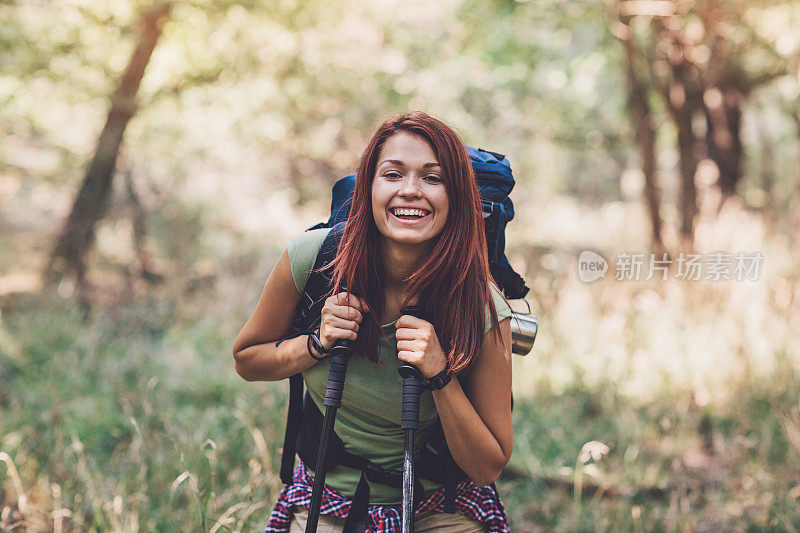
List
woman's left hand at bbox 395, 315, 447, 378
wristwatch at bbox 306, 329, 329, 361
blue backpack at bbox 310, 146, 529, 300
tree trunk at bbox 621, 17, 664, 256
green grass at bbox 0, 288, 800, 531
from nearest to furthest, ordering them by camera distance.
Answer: woman's left hand at bbox 395, 315, 447, 378 → wristwatch at bbox 306, 329, 329, 361 → blue backpack at bbox 310, 146, 529, 300 → green grass at bbox 0, 288, 800, 531 → tree trunk at bbox 621, 17, 664, 256

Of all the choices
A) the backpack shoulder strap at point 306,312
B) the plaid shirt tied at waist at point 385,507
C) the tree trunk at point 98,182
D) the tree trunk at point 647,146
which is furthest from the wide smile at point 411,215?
the tree trunk at point 647,146

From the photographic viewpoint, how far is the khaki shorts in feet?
6.77

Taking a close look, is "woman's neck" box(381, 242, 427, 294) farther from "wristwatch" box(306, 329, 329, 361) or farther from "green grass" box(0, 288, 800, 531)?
"green grass" box(0, 288, 800, 531)

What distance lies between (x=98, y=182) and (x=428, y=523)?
605 centimetres

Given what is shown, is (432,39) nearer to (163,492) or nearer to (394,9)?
(394,9)

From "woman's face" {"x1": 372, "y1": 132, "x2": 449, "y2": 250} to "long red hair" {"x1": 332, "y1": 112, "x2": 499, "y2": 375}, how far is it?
24mm

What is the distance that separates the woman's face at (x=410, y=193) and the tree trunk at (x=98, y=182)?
5.58 metres

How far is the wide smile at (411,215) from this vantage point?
6.06 ft

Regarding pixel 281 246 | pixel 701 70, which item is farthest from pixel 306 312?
pixel 701 70

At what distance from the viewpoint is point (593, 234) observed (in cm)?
1264

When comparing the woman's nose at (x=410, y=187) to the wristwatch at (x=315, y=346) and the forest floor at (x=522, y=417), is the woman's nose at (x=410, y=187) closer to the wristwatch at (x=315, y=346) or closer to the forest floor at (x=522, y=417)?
the wristwatch at (x=315, y=346)

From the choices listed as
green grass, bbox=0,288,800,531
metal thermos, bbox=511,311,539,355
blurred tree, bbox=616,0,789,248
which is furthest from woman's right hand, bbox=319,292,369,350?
blurred tree, bbox=616,0,789,248

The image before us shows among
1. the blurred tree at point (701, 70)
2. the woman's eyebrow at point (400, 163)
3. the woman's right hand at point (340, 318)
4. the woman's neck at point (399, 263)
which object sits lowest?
the woman's right hand at point (340, 318)

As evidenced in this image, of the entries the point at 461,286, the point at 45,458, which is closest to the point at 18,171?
the point at 45,458
